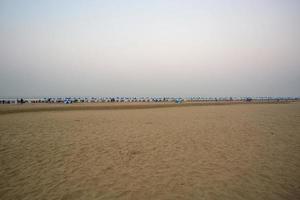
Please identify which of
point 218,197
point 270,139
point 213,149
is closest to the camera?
point 218,197

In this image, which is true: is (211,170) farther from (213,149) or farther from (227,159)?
(213,149)

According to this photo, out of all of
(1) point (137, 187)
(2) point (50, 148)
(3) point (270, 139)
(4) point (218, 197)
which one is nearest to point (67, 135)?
(2) point (50, 148)

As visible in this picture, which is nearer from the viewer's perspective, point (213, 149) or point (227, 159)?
point (227, 159)

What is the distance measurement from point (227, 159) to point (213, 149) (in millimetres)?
1362

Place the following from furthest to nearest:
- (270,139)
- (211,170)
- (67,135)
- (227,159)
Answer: (67,135) < (270,139) < (227,159) < (211,170)

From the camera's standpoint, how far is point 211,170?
22.4 feet

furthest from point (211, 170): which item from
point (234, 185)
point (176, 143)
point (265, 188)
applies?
point (176, 143)

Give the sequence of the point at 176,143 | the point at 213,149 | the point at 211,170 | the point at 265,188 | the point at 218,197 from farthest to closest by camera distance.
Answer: the point at 176,143 → the point at 213,149 → the point at 211,170 → the point at 265,188 → the point at 218,197

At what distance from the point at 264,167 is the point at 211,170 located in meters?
1.94

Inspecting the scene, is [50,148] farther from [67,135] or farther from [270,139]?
[270,139]

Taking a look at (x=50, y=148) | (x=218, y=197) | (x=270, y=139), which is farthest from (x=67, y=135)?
(x=270, y=139)

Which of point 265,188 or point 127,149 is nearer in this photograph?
point 265,188

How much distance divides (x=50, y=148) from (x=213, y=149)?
24.4 feet

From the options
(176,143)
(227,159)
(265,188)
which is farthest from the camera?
(176,143)
